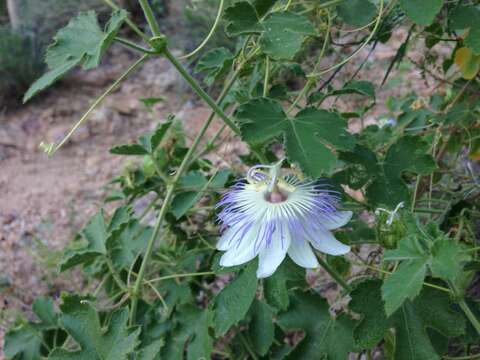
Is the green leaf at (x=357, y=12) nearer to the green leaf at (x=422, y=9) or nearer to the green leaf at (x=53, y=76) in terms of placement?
the green leaf at (x=422, y=9)

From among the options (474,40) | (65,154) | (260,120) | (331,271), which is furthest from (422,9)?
(65,154)

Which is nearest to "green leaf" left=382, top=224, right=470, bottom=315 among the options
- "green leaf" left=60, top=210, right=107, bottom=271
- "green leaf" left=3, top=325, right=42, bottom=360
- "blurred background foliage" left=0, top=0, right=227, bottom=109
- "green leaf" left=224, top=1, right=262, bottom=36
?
"green leaf" left=224, top=1, right=262, bottom=36

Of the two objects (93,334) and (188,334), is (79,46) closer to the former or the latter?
(93,334)

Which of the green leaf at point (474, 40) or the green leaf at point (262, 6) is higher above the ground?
the green leaf at point (262, 6)

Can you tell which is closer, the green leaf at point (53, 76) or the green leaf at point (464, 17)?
the green leaf at point (53, 76)

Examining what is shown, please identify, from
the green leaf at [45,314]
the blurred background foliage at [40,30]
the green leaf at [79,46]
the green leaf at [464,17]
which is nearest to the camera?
the green leaf at [79,46]

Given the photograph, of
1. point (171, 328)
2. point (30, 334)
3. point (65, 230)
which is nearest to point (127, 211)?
point (171, 328)

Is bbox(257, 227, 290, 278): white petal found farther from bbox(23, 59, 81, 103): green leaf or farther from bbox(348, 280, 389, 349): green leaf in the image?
bbox(23, 59, 81, 103): green leaf

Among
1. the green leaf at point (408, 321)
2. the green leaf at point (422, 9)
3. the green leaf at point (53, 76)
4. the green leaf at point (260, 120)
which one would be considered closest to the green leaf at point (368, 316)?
the green leaf at point (408, 321)
